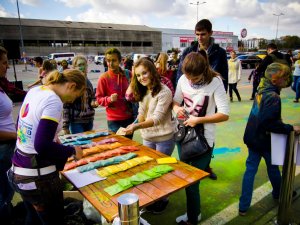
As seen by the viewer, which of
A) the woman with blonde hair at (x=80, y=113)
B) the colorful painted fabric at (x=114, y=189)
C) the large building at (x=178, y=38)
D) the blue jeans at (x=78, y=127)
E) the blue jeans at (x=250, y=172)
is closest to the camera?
the colorful painted fabric at (x=114, y=189)

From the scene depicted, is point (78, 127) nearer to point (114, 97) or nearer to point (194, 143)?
point (114, 97)

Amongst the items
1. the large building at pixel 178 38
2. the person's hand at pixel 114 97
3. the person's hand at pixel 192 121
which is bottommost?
the person's hand at pixel 192 121

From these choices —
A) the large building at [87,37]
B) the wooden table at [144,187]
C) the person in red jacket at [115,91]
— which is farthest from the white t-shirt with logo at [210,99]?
the large building at [87,37]

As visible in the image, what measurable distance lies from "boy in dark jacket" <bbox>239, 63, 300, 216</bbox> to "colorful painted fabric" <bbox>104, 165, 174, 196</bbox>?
41.0 inches

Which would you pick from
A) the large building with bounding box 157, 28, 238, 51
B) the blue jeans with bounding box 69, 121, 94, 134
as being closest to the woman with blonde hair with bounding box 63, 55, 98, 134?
the blue jeans with bounding box 69, 121, 94, 134

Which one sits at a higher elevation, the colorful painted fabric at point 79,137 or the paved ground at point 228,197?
the colorful painted fabric at point 79,137

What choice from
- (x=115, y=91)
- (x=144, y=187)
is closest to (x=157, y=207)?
(x=144, y=187)

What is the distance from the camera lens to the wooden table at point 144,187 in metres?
1.58

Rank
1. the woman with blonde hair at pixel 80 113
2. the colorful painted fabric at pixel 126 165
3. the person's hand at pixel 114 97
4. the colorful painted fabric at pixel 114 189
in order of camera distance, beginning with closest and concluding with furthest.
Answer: the colorful painted fabric at pixel 114 189
the colorful painted fabric at pixel 126 165
the person's hand at pixel 114 97
the woman with blonde hair at pixel 80 113

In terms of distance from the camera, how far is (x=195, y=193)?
→ 2.33 metres

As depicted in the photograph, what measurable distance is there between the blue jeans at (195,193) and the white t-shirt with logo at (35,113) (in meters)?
1.28

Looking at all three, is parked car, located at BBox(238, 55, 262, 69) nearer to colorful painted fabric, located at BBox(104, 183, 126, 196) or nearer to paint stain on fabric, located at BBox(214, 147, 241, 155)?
paint stain on fabric, located at BBox(214, 147, 241, 155)

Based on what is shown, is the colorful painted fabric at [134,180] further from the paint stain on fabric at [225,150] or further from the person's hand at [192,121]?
the paint stain on fabric at [225,150]

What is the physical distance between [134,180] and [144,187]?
10cm
